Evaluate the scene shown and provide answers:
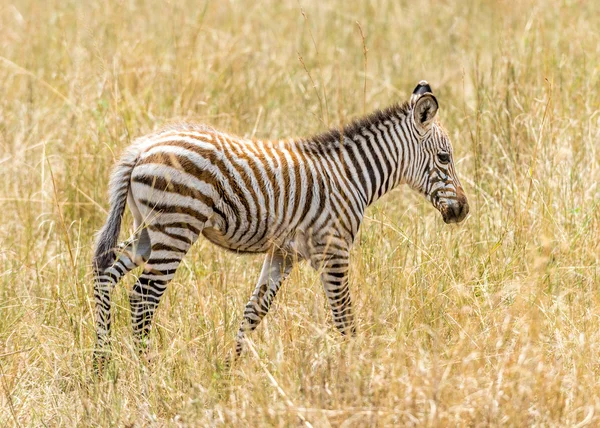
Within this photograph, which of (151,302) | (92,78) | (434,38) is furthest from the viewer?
(434,38)

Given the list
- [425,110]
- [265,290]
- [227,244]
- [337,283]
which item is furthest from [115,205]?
[425,110]

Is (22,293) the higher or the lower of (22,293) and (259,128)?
the lower

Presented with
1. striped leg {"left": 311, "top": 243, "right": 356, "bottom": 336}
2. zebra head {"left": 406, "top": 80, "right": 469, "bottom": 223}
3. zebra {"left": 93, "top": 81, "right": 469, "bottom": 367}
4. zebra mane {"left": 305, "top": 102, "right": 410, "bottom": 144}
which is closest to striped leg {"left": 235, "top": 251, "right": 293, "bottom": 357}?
zebra {"left": 93, "top": 81, "right": 469, "bottom": 367}

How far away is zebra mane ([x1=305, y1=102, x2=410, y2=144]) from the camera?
20.7 ft

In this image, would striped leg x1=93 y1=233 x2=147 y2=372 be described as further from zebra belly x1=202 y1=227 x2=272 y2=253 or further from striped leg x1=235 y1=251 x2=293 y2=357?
striped leg x1=235 y1=251 x2=293 y2=357

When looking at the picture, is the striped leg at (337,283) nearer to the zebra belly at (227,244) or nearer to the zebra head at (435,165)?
the zebra belly at (227,244)

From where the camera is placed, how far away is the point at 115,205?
225 inches

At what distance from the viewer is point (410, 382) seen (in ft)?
14.5

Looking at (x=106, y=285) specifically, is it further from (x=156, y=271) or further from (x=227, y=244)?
(x=227, y=244)

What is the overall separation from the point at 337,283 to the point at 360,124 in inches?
47.7

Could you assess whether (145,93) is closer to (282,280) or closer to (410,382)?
(282,280)

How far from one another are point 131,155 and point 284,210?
101cm

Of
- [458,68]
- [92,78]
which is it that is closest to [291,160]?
[92,78]

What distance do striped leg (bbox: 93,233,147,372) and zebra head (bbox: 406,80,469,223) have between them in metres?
1.98
